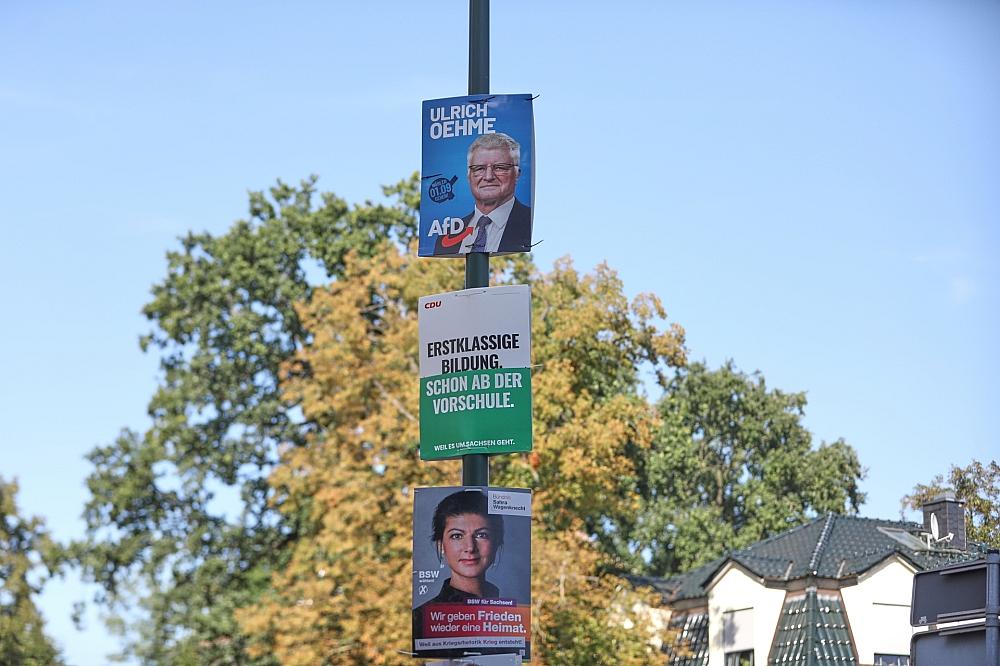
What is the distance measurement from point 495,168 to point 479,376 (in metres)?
1.43

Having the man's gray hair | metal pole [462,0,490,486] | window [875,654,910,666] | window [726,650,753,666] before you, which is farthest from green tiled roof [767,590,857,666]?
the man's gray hair

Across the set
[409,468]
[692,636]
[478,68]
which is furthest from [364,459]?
[478,68]

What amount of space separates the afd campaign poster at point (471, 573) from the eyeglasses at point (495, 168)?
2153 millimetres

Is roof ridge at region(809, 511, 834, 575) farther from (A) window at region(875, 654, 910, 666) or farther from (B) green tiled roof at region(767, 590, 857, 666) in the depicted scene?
(A) window at region(875, 654, 910, 666)

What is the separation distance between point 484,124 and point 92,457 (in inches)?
1482

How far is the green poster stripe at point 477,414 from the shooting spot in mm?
8938

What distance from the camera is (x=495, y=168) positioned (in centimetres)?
938

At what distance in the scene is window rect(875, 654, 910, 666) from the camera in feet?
123

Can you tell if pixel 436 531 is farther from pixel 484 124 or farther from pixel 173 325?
pixel 173 325

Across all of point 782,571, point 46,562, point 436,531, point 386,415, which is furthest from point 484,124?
point 46,562

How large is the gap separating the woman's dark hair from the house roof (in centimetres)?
2983

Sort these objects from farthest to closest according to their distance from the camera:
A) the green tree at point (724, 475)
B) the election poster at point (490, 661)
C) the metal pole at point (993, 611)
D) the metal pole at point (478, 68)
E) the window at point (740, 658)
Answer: the green tree at point (724, 475) → the window at point (740, 658) → the metal pole at point (478, 68) → the election poster at point (490, 661) → the metal pole at point (993, 611)

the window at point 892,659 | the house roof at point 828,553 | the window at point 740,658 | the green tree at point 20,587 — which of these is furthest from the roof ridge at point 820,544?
the green tree at point 20,587

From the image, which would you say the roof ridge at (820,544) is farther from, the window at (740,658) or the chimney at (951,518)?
the chimney at (951,518)
